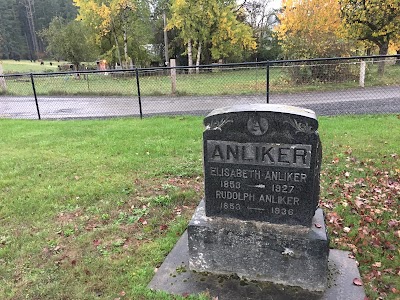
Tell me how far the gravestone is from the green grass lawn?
8.20 metres

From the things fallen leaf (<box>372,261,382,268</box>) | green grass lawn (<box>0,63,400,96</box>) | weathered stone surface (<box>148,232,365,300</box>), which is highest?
green grass lawn (<box>0,63,400,96</box>)

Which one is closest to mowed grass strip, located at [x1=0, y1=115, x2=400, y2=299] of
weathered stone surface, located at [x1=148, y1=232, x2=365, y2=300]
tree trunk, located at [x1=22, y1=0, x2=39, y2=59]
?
weathered stone surface, located at [x1=148, y1=232, x2=365, y2=300]

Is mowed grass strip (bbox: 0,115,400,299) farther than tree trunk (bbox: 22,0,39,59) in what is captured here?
No

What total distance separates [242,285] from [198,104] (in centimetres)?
1026

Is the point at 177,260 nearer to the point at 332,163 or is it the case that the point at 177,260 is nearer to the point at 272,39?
the point at 332,163

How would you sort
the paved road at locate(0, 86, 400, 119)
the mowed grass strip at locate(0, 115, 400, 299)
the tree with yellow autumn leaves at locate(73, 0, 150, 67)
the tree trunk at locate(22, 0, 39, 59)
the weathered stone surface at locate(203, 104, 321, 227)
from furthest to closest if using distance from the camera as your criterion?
the tree trunk at locate(22, 0, 39, 59), the tree with yellow autumn leaves at locate(73, 0, 150, 67), the paved road at locate(0, 86, 400, 119), the mowed grass strip at locate(0, 115, 400, 299), the weathered stone surface at locate(203, 104, 321, 227)

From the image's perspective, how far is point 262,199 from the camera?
3191 millimetres

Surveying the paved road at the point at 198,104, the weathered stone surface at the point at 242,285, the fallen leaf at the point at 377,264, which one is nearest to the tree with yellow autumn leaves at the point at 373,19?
the paved road at the point at 198,104

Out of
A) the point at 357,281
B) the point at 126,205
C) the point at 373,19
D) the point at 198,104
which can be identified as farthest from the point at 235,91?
the point at 357,281

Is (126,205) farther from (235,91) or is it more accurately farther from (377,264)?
(235,91)

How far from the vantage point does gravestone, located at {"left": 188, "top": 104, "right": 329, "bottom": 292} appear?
296 centimetres

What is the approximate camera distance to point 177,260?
11.8ft

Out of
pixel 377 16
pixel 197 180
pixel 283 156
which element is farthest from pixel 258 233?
pixel 377 16

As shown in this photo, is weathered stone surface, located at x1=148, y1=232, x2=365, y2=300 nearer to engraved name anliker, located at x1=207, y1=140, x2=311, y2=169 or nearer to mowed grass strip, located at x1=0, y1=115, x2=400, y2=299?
mowed grass strip, located at x1=0, y1=115, x2=400, y2=299
